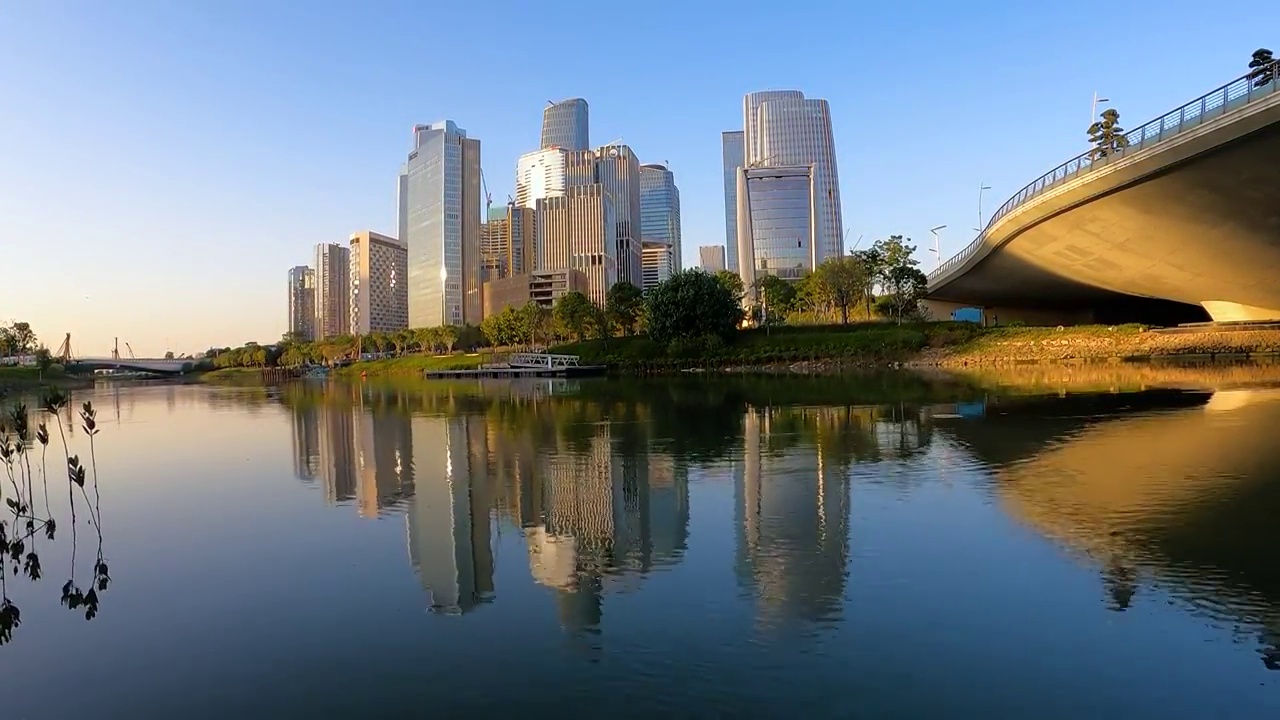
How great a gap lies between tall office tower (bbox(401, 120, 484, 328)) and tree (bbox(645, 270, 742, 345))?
121154 millimetres

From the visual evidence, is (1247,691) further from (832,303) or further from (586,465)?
(832,303)

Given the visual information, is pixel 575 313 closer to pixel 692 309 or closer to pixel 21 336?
pixel 692 309

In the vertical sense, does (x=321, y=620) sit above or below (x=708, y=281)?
below

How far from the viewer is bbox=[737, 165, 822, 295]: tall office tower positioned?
165 meters

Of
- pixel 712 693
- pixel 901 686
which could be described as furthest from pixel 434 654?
pixel 901 686

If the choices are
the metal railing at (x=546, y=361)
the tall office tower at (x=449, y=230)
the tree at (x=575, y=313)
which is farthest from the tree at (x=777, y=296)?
the tall office tower at (x=449, y=230)

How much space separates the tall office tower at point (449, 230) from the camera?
18562 centimetres

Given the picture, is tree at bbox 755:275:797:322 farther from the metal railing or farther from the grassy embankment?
the metal railing

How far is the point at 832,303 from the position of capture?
94.6m

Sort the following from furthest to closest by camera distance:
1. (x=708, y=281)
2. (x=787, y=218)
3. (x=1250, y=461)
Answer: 1. (x=787, y=218)
2. (x=708, y=281)
3. (x=1250, y=461)

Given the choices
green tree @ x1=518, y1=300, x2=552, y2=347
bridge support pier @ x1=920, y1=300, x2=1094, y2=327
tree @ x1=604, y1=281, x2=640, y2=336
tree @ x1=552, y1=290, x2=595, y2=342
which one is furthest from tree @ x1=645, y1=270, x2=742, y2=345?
green tree @ x1=518, y1=300, x2=552, y2=347

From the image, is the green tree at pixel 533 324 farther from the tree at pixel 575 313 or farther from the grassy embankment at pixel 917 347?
the grassy embankment at pixel 917 347

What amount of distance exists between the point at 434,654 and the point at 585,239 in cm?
19466

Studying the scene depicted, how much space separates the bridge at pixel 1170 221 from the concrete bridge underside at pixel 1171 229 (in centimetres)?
7
